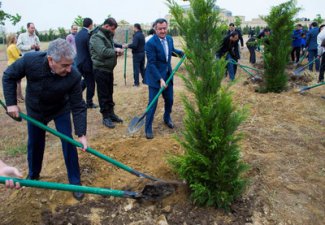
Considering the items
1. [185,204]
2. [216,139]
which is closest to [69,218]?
[185,204]

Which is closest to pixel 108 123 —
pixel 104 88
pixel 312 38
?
pixel 104 88

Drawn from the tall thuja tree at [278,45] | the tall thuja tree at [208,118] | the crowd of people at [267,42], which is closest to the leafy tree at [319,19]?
the crowd of people at [267,42]

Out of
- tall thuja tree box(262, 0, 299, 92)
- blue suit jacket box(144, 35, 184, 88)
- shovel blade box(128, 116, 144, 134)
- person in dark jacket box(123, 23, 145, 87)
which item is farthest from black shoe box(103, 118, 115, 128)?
tall thuja tree box(262, 0, 299, 92)

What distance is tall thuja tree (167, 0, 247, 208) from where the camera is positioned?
9.93ft

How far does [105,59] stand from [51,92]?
7.90 feet

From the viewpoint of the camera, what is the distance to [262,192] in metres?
3.60

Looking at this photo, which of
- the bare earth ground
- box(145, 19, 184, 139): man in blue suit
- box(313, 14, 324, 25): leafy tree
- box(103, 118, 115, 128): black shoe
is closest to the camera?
the bare earth ground

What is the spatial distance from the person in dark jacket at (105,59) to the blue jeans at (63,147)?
7.24 ft

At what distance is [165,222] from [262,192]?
1.20 metres

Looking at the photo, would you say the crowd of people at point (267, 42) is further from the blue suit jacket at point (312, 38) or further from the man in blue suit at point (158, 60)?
the man in blue suit at point (158, 60)

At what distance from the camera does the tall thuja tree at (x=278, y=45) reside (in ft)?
26.7

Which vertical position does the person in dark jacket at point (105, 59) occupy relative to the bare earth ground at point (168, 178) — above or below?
above

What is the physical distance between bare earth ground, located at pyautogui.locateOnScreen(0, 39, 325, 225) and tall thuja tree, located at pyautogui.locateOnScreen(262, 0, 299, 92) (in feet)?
7.36

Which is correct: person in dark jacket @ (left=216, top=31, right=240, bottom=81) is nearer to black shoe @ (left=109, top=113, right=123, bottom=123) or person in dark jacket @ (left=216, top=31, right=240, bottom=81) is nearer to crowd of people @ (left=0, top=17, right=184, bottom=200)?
black shoe @ (left=109, top=113, right=123, bottom=123)
